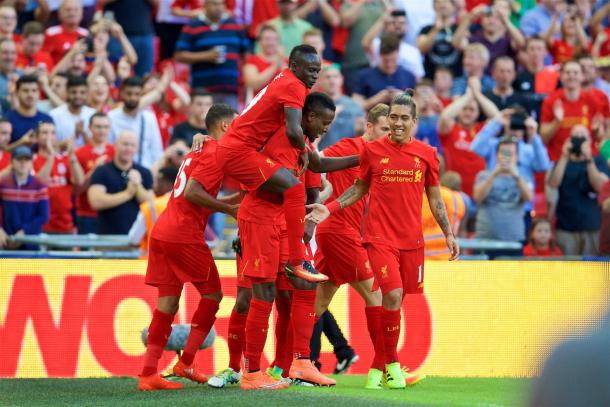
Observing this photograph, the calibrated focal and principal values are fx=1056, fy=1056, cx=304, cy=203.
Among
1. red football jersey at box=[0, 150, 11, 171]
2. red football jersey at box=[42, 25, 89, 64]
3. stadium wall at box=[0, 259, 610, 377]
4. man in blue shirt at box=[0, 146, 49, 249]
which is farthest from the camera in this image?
red football jersey at box=[42, 25, 89, 64]

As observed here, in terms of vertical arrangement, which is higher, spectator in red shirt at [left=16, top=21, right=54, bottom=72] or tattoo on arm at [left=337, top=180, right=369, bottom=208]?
spectator in red shirt at [left=16, top=21, right=54, bottom=72]

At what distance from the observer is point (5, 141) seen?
42.1 feet

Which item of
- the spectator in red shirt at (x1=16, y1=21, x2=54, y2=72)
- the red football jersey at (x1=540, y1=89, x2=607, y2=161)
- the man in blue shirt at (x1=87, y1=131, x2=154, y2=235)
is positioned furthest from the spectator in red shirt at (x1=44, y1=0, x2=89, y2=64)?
the red football jersey at (x1=540, y1=89, x2=607, y2=161)

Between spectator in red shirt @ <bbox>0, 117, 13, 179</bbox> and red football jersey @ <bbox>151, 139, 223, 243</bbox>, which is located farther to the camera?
spectator in red shirt @ <bbox>0, 117, 13, 179</bbox>

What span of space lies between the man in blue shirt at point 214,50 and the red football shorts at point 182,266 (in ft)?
24.7

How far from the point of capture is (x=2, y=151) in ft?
41.6

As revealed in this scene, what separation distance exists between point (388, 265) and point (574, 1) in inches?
468

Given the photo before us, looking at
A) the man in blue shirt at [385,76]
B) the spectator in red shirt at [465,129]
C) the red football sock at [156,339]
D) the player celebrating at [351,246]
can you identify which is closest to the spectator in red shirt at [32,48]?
the man in blue shirt at [385,76]

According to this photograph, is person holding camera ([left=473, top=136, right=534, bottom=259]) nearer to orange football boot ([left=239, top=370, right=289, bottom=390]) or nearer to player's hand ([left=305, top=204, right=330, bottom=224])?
player's hand ([left=305, top=204, right=330, bottom=224])

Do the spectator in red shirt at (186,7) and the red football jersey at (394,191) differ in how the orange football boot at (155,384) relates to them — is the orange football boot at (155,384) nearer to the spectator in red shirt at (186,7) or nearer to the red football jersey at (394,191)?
the red football jersey at (394,191)

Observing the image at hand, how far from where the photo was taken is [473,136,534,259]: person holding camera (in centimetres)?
1336

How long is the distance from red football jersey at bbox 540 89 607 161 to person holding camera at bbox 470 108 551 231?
56 cm

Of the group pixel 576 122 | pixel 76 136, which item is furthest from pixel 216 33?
pixel 576 122

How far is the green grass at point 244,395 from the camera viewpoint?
6957mm
